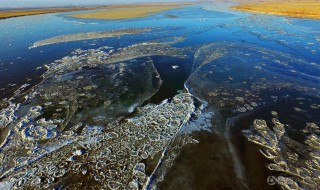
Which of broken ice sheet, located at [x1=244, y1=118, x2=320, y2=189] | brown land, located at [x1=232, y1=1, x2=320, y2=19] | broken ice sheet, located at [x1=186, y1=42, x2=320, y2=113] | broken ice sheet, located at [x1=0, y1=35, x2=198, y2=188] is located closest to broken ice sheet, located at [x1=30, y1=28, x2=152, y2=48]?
broken ice sheet, located at [x1=0, y1=35, x2=198, y2=188]

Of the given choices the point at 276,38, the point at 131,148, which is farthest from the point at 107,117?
the point at 276,38

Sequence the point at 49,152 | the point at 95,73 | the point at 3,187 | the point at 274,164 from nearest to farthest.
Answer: the point at 3,187
the point at 274,164
the point at 49,152
the point at 95,73

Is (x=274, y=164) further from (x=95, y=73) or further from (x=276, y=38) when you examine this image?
(x=276, y=38)

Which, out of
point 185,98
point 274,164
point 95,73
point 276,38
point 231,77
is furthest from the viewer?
point 276,38

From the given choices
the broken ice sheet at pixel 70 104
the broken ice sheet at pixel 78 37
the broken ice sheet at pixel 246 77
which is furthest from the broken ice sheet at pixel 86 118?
the broken ice sheet at pixel 78 37

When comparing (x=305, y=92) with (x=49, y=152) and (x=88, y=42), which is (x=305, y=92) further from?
(x=88, y=42)

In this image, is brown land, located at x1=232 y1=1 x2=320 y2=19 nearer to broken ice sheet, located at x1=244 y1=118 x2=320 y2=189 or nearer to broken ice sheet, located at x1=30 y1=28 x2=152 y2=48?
broken ice sheet, located at x1=30 y1=28 x2=152 y2=48

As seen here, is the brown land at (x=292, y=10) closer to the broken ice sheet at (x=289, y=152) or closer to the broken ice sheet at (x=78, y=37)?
the broken ice sheet at (x=78, y=37)

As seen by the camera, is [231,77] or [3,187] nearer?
[3,187]
